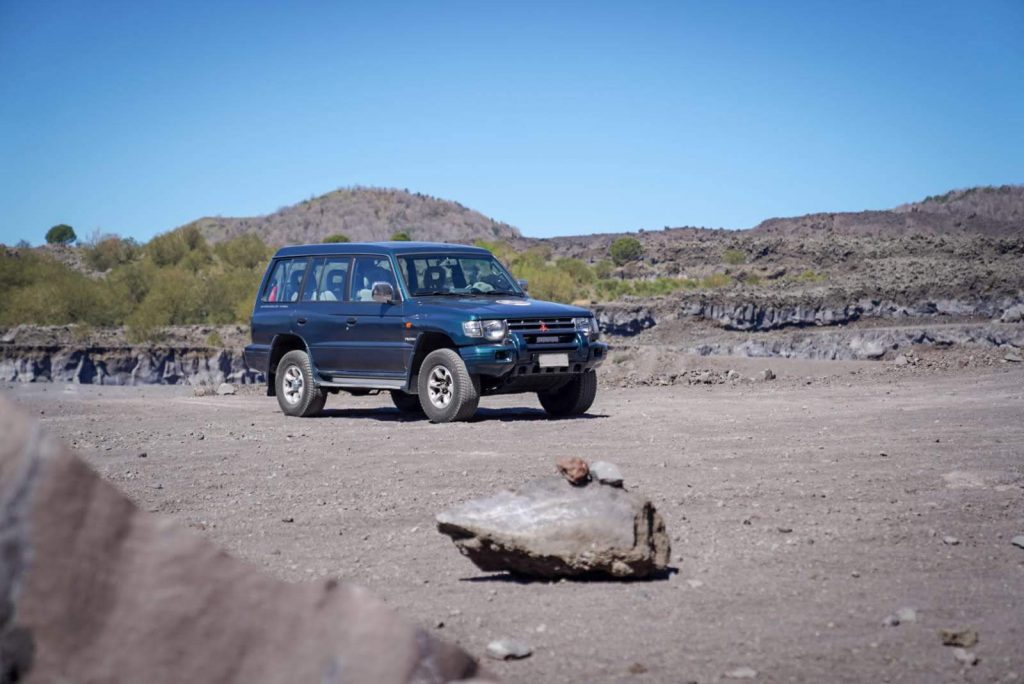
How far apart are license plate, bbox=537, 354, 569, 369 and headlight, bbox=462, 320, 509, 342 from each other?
0.55 m

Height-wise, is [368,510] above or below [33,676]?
below

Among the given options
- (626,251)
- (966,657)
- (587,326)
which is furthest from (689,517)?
(626,251)

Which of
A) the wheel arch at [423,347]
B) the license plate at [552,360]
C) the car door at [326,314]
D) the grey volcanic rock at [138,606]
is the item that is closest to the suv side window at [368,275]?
the car door at [326,314]

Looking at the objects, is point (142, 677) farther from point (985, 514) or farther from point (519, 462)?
point (519, 462)

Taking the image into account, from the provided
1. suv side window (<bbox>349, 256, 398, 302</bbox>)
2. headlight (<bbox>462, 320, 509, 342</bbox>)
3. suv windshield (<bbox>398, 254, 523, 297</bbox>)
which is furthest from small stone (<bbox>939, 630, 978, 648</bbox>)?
suv side window (<bbox>349, 256, 398, 302</bbox>)

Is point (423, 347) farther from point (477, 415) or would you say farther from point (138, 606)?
point (138, 606)

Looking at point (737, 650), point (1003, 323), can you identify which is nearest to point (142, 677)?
point (737, 650)

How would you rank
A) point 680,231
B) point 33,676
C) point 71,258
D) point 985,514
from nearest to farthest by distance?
point 33,676 < point 985,514 < point 71,258 < point 680,231

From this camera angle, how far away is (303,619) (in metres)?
2.96

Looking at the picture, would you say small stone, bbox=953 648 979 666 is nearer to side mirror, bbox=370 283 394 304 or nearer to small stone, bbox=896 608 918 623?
small stone, bbox=896 608 918 623

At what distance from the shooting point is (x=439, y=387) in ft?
48.2

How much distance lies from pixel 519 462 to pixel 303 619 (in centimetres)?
779

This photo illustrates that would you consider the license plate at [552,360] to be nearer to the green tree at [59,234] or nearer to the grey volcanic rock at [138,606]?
the grey volcanic rock at [138,606]

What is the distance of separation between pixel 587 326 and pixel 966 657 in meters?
10.1
